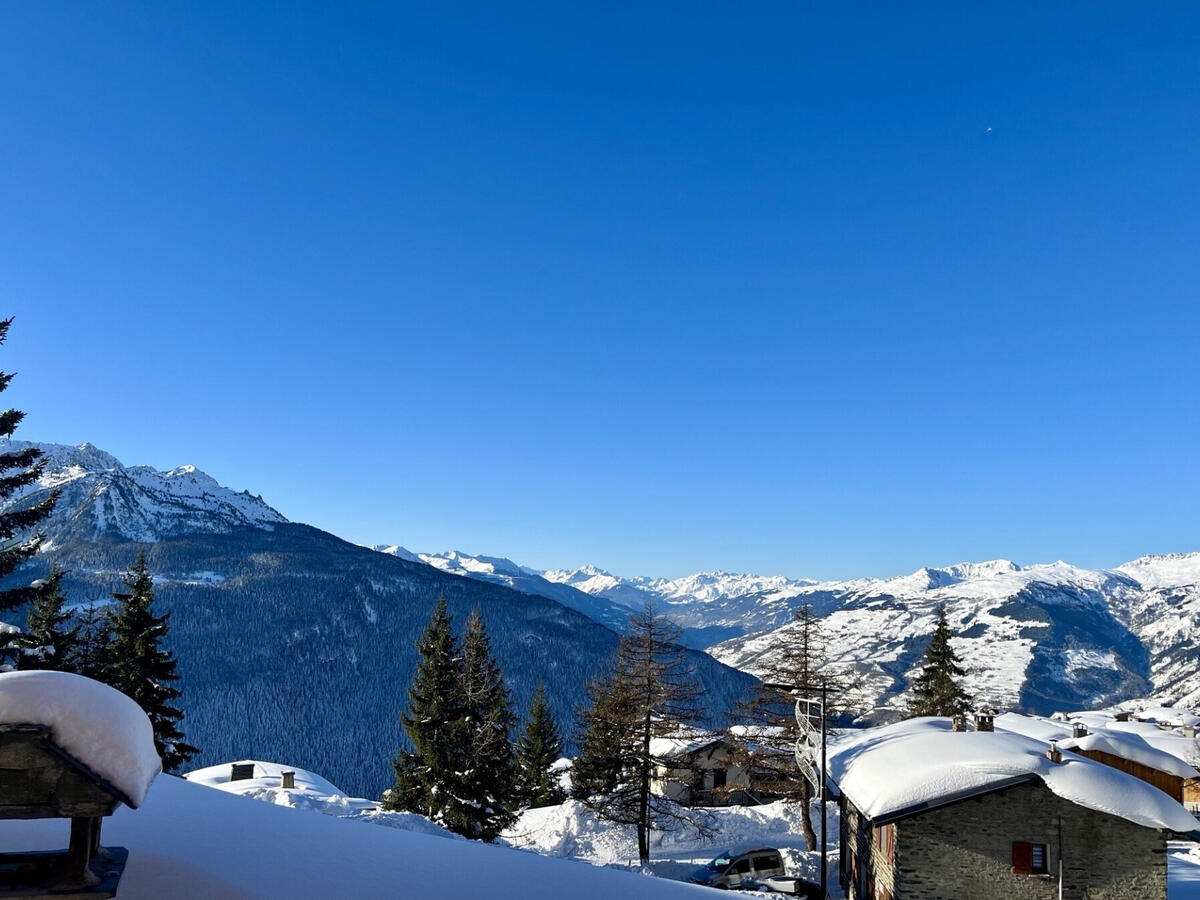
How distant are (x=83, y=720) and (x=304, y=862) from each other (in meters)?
3.86

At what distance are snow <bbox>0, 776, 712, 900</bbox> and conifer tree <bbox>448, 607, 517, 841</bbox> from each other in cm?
2817

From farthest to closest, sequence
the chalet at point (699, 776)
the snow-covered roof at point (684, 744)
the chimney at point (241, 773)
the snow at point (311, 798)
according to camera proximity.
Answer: the chalet at point (699, 776) < the chimney at point (241, 773) < the snow-covered roof at point (684, 744) < the snow at point (311, 798)

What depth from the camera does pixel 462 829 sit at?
3453 cm

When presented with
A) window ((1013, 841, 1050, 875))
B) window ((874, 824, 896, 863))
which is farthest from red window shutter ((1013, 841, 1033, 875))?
window ((874, 824, 896, 863))

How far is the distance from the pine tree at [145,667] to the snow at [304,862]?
30.4 metres

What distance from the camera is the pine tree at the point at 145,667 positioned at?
3444 cm

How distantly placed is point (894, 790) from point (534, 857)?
16.3 m

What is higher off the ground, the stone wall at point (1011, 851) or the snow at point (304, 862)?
the snow at point (304, 862)

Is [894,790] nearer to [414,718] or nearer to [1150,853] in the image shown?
[1150,853]

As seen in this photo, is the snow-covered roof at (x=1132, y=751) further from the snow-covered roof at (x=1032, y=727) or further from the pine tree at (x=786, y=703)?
the pine tree at (x=786, y=703)

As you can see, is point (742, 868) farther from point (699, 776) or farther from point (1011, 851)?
point (699, 776)

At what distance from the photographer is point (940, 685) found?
52.1 m

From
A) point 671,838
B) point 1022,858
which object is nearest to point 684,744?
point 671,838

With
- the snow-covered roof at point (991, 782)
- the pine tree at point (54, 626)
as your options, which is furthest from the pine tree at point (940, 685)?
the pine tree at point (54, 626)
